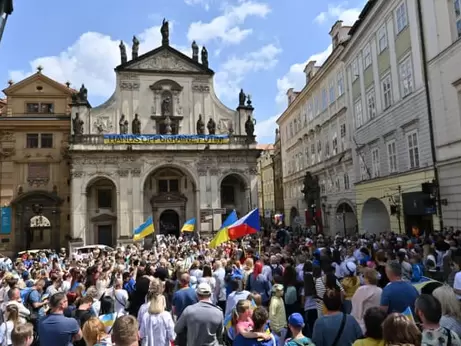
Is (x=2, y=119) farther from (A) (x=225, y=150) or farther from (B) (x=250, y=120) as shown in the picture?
(B) (x=250, y=120)

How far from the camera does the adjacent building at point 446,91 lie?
1522 centimetres

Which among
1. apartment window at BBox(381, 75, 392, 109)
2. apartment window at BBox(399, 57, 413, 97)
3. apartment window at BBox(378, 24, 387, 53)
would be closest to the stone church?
apartment window at BBox(381, 75, 392, 109)

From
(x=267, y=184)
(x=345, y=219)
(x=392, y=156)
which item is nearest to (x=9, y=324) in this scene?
(x=392, y=156)

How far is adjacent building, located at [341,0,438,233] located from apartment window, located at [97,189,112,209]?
21.0m

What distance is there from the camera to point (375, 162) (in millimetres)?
22688

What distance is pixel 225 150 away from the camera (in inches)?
1331

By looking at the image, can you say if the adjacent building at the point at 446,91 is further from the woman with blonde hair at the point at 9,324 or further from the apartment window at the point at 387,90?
the woman with blonde hair at the point at 9,324

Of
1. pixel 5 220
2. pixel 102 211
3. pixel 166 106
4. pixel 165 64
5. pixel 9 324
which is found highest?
pixel 165 64

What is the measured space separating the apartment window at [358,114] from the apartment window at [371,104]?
1181 millimetres

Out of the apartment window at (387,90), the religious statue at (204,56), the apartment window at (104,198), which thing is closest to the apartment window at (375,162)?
the apartment window at (387,90)

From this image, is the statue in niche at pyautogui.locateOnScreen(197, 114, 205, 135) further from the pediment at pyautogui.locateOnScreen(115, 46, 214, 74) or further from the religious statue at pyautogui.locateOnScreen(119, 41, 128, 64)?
the religious statue at pyautogui.locateOnScreen(119, 41, 128, 64)

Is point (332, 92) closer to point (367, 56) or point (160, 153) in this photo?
point (367, 56)

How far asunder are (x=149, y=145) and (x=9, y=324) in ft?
90.9

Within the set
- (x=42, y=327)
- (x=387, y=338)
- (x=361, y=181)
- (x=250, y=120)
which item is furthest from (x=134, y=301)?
(x=250, y=120)
